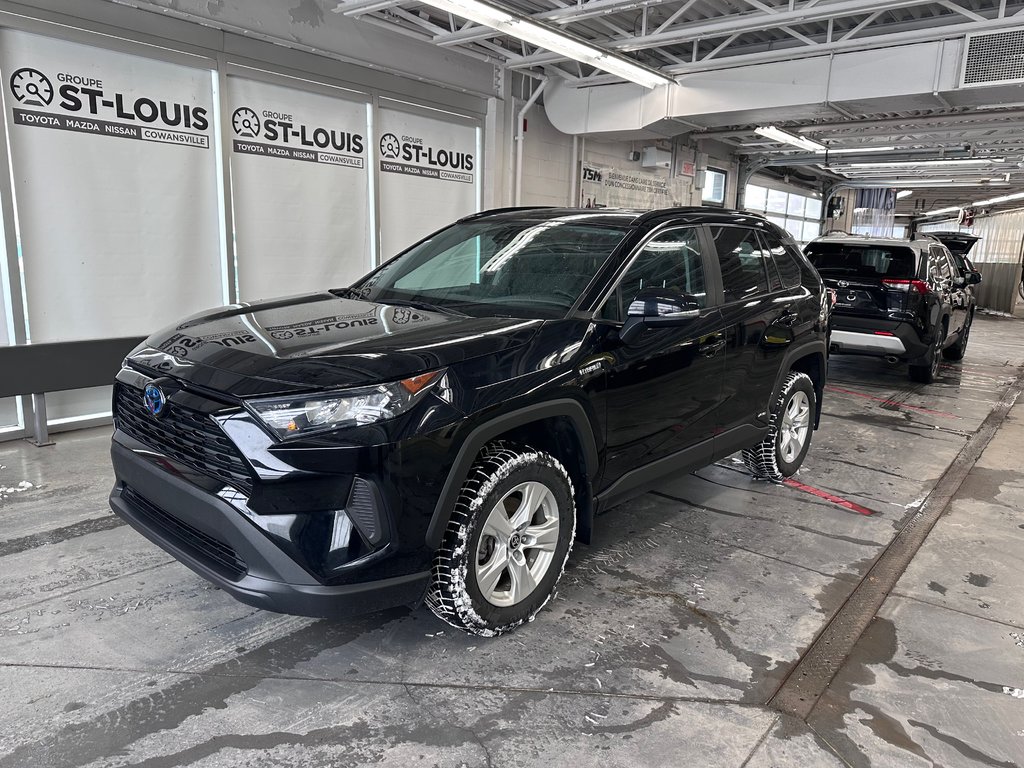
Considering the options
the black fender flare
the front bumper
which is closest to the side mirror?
the black fender flare

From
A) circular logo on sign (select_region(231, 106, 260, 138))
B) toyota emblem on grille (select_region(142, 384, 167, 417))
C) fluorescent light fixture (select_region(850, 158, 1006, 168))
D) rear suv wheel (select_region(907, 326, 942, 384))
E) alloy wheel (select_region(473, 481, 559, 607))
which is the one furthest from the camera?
fluorescent light fixture (select_region(850, 158, 1006, 168))

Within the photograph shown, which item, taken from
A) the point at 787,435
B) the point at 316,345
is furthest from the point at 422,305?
the point at 787,435

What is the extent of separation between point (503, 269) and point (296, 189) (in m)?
4.36

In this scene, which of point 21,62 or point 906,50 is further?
point 906,50

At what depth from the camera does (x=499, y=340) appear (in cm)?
269

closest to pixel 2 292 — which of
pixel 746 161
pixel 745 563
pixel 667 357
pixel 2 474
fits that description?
pixel 2 474

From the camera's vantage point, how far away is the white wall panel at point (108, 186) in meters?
5.33

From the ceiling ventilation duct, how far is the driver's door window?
5.12m

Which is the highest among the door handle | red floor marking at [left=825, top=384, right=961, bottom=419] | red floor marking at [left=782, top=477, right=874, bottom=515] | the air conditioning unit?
the air conditioning unit

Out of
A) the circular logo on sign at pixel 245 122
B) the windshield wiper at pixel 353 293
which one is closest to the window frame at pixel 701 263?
the windshield wiper at pixel 353 293

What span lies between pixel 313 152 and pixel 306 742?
20.0 ft

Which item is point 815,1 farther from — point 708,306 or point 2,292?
point 2,292

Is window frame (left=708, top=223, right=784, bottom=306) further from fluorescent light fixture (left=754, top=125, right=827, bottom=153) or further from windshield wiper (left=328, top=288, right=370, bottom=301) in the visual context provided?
fluorescent light fixture (left=754, top=125, right=827, bottom=153)

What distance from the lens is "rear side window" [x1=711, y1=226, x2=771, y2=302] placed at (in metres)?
3.94
